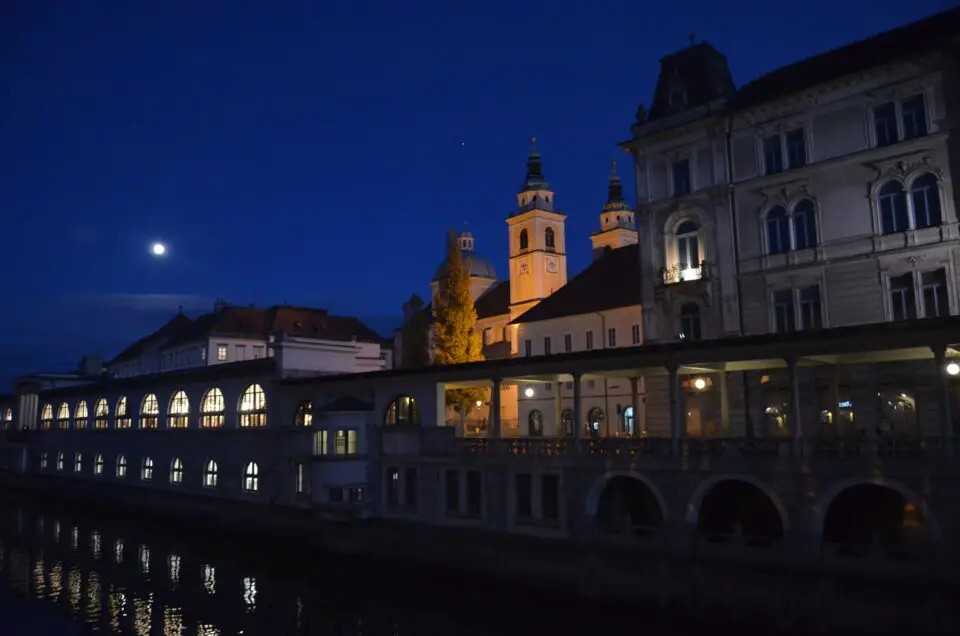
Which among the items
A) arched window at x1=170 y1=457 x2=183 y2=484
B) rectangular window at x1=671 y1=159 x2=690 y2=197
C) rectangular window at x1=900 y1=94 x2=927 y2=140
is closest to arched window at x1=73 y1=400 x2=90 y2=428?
arched window at x1=170 y1=457 x2=183 y2=484

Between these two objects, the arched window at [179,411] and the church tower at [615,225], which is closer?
the arched window at [179,411]

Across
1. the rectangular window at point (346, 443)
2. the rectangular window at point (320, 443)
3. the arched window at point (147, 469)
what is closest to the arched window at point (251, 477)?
the rectangular window at point (320, 443)

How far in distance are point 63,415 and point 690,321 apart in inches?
2565

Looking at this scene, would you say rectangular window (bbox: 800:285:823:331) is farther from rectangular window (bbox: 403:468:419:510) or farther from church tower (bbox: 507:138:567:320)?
church tower (bbox: 507:138:567:320)

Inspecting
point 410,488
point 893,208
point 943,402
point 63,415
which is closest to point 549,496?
point 410,488

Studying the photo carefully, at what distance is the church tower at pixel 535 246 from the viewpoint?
78375 millimetres

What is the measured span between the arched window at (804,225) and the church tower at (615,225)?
51078 millimetres

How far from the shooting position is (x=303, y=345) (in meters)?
46.8

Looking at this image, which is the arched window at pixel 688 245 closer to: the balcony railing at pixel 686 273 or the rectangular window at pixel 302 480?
the balcony railing at pixel 686 273

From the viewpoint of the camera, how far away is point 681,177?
40875mm

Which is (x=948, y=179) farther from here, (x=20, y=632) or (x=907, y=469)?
(x=20, y=632)

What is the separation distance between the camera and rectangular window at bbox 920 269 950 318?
3191cm

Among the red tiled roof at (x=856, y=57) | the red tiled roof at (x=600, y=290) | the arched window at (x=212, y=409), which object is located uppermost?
the red tiled roof at (x=856, y=57)

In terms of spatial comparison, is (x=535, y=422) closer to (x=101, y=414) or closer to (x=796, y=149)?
(x=796, y=149)
